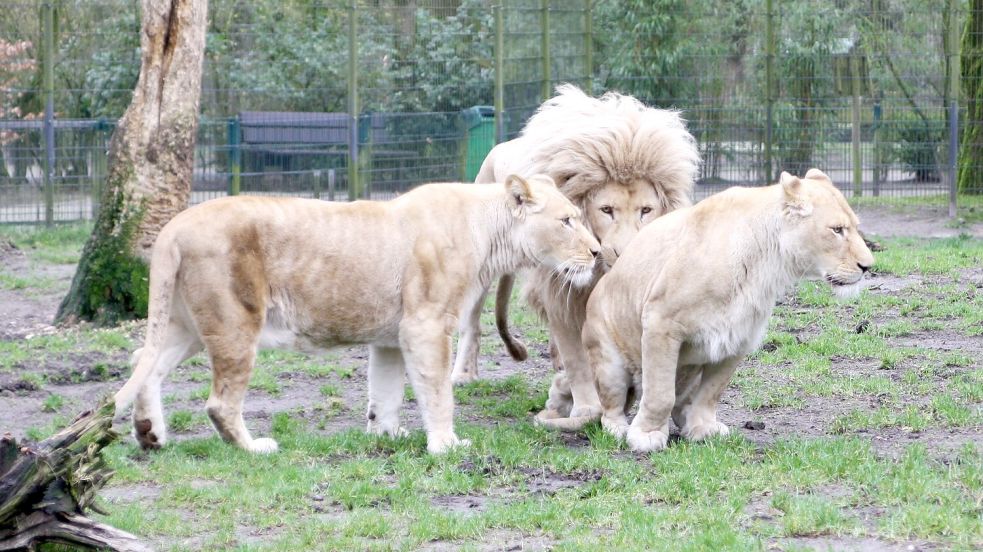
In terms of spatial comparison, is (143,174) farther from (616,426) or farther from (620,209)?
(616,426)

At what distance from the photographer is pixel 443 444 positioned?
6.33m

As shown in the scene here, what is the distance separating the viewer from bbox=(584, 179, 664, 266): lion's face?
7082 mm

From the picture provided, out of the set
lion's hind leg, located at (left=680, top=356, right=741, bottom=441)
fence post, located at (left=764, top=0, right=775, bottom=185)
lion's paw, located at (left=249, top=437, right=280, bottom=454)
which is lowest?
lion's paw, located at (left=249, top=437, right=280, bottom=454)

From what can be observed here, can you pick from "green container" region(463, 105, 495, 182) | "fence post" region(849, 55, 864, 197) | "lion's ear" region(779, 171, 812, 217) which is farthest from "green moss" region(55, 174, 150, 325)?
"fence post" region(849, 55, 864, 197)

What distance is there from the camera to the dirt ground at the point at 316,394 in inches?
260

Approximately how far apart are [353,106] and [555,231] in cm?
972

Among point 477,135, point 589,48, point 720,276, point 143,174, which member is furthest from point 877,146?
point 720,276

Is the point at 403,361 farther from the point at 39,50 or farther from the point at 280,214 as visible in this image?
the point at 39,50

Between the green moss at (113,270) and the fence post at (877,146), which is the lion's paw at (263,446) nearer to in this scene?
the green moss at (113,270)

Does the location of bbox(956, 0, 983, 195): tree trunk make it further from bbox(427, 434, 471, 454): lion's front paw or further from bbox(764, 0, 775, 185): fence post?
bbox(427, 434, 471, 454): lion's front paw

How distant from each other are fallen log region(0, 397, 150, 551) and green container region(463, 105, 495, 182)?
11689 millimetres

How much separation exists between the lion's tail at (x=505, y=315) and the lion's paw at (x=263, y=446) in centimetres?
238

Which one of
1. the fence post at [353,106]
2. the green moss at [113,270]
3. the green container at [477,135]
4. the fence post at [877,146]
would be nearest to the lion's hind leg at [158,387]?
the green moss at [113,270]

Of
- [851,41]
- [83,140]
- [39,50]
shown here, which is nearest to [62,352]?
[83,140]
